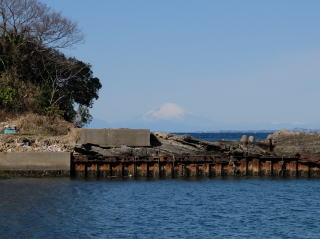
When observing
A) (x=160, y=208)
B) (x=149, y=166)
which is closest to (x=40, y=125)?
(x=149, y=166)

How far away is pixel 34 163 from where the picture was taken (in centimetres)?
4734

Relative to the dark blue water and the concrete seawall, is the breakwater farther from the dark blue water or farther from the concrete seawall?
the dark blue water

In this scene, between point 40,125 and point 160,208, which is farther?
point 40,125

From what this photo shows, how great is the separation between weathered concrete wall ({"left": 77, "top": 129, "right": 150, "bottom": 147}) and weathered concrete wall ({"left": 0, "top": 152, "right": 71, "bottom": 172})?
507 cm

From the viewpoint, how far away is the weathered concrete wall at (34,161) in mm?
47344

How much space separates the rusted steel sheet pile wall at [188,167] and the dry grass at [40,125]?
8.89 m

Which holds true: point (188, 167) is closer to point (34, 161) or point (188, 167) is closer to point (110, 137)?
point (110, 137)

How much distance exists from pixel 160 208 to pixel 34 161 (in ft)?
47.3

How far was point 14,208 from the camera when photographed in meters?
35.5

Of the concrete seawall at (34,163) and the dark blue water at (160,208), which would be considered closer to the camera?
the dark blue water at (160,208)

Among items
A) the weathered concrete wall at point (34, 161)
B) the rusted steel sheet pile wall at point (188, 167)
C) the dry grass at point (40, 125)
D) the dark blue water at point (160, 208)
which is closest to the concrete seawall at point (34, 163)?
the weathered concrete wall at point (34, 161)

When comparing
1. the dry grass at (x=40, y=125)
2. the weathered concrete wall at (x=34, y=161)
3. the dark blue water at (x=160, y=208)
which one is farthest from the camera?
the dry grass at (x=40, y=125)

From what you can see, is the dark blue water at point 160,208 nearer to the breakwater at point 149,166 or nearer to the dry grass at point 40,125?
the breakwater at point 149,166

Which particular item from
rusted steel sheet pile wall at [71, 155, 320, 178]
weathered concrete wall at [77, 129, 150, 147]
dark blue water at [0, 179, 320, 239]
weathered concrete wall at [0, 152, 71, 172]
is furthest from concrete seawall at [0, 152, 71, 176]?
weathered concrete wall at [77, 129, 150, 147]
